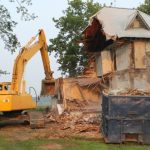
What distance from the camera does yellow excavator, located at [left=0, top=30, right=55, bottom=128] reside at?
60.8ft

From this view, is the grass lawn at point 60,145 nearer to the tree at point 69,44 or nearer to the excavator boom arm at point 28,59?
the excavator boom arm at point 28,59

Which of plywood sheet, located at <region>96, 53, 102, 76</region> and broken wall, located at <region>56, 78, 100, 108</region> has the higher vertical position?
plywood sheet, located at <region>96, 53, 102, 76</region>

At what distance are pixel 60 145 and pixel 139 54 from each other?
10.4 m

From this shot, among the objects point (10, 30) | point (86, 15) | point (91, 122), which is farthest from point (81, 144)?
point (86, 15)

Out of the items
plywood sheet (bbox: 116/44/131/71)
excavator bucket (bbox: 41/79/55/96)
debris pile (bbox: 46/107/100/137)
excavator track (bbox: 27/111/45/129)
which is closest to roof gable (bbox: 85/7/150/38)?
plywood sheet (bbox: 116/44/131/71)

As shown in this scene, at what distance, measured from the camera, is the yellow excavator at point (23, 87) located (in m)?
18.5

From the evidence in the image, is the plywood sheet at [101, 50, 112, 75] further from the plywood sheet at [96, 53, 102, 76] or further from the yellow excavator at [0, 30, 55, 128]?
the yellow excavator at [0, 30, 55, 128]

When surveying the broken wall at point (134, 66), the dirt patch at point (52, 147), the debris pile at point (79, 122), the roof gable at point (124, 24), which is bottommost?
the dirt patch at point (52, 147)

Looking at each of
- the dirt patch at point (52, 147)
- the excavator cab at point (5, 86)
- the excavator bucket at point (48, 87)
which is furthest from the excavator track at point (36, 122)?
the dirt patch at point (52, 147)

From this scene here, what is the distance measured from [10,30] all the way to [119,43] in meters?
8.60

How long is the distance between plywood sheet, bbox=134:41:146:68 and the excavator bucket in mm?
5090

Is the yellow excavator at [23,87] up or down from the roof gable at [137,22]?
down

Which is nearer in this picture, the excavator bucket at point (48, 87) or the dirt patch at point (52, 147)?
the dirt patch at point (52, 147)

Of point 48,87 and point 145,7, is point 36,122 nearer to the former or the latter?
point 48,87
